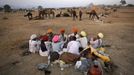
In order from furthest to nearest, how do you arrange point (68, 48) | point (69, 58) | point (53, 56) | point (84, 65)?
1. point (68, 48)
2. point (53, 56)
3. point (69, 58)
4. point (84, 65)

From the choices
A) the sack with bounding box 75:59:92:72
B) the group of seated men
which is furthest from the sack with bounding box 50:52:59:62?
the sack with bounding box 75:59:92:72

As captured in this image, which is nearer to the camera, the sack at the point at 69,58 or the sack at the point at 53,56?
the sack at the point at 69,58

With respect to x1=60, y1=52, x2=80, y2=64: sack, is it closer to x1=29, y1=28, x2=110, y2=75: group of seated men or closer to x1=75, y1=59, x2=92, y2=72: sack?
x1=29, y1=28, x2=110, y2=75: group of seated men

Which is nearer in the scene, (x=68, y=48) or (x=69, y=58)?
(x=69, y=58)

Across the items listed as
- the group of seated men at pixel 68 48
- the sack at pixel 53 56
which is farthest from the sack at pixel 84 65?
the sack at pixel 53 56

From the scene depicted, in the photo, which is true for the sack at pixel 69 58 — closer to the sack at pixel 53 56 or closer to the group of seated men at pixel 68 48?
the group of seated men at pixel 68 48

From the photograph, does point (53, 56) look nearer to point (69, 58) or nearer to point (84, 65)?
point (69, 58)

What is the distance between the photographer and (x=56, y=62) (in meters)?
6.70

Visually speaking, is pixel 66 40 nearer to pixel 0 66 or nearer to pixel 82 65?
pixel 82 65

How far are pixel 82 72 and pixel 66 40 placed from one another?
2.46 m

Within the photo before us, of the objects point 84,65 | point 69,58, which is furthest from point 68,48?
point 84,65

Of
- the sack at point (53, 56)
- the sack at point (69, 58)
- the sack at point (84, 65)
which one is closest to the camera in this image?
the sack at point (84, 65)

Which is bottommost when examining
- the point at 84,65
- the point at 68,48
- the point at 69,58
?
the point at 84,65

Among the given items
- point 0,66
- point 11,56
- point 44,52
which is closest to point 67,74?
point 44,52
